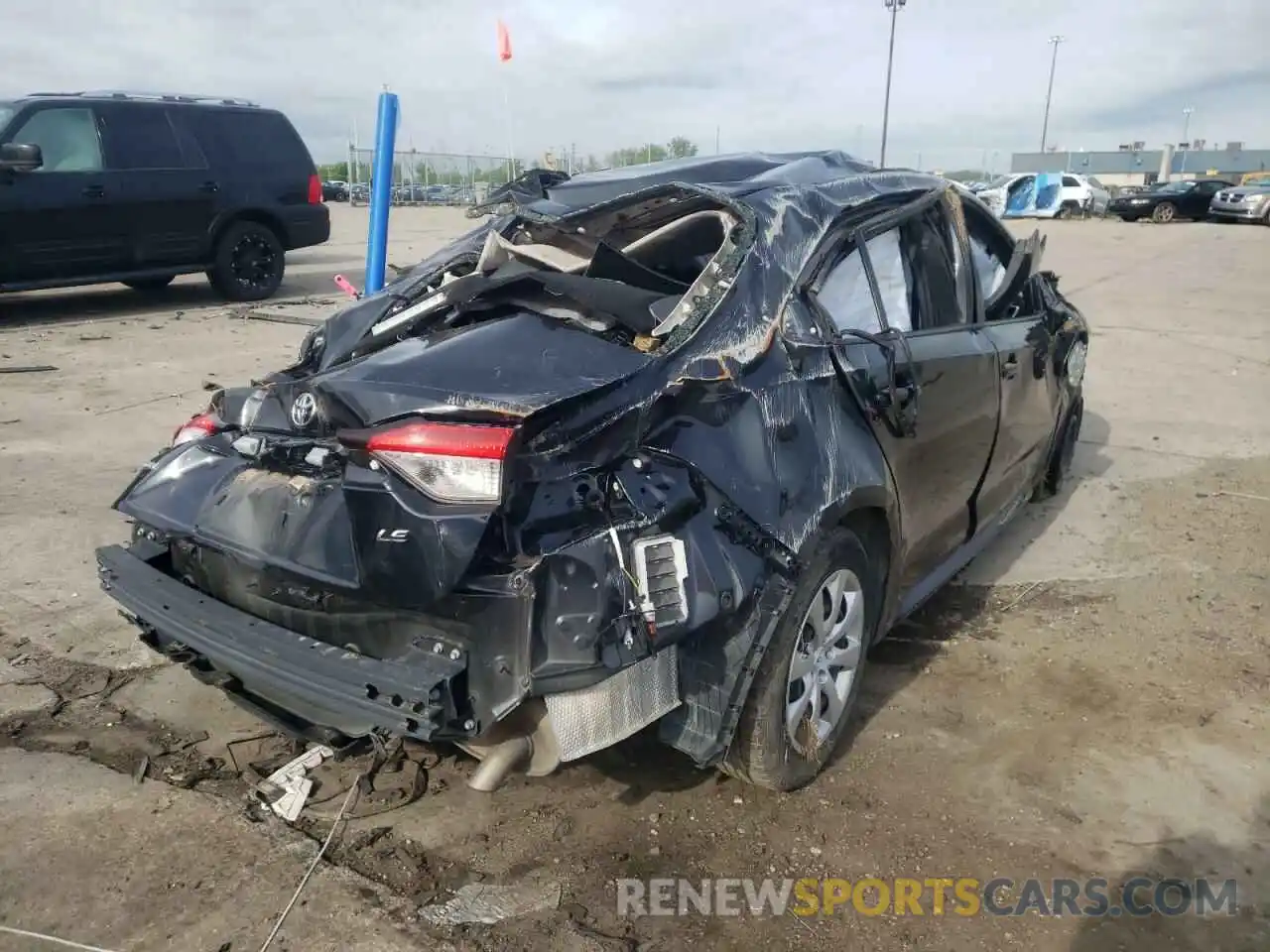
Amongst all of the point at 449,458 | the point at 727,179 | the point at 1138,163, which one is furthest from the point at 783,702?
the point at 1138,163

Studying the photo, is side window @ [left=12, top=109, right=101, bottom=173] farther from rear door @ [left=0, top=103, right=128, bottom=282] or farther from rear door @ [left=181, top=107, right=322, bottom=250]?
rear door @ [left=181, top=107, right=322, bottom=250]

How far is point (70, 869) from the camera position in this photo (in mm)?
2475

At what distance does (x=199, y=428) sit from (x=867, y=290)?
222 cm

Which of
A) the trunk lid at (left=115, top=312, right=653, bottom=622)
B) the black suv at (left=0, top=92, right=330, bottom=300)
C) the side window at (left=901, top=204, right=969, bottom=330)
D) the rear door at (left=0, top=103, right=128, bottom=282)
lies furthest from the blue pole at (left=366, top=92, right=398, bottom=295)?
the rear door at (left=0, top=103, right=128, bottom=282)

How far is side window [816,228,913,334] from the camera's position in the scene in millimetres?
3014

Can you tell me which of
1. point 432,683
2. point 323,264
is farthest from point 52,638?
point 323,264

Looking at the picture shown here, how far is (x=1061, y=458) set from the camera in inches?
212

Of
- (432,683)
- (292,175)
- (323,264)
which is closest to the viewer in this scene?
(432,683)

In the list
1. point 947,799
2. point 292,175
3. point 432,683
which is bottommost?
point 947,799

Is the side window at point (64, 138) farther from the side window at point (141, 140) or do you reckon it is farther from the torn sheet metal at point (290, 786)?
the torn sheet metal at point (290, 786)

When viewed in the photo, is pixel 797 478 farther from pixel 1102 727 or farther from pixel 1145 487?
pixel 1145 487

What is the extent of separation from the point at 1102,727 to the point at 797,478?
1.59 metres

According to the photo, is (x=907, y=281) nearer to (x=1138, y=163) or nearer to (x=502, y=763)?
(x=502, y=763)

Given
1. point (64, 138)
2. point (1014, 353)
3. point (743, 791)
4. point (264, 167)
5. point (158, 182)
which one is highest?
point (64, 138)
